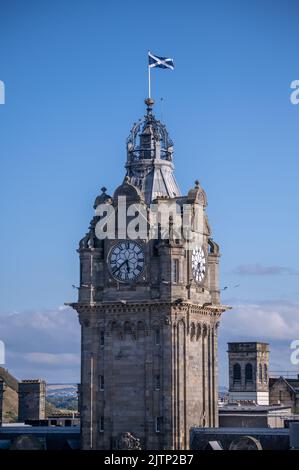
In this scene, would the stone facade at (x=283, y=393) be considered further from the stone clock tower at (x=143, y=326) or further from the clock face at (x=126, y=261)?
the clock face at (x=126, y=261)

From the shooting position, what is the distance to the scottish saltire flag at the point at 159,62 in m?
148

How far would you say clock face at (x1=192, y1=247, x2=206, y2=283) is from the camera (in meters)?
148

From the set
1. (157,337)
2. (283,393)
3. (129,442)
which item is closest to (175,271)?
(157,337)

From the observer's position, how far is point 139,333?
145 m

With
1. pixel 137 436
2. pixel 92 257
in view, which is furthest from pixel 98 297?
pixel 137 436

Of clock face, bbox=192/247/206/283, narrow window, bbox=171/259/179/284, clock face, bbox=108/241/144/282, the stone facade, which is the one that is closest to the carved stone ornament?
clock face, bbox=108/241/144/282

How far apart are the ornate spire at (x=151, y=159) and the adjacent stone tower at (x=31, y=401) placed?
33.9 m

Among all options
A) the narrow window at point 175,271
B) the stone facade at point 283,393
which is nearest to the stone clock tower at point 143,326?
the narrow window at point 175,271

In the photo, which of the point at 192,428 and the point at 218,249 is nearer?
the point at 192,428

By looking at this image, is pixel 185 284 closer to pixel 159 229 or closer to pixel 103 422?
pixel 159 229

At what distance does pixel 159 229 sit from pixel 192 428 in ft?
59.2

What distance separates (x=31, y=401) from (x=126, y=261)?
36.3 m

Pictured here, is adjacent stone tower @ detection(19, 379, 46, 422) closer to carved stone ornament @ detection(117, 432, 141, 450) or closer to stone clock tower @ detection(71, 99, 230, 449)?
stone clock tower @ detection(71, 99, 230, 449)

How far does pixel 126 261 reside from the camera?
14688 cm
